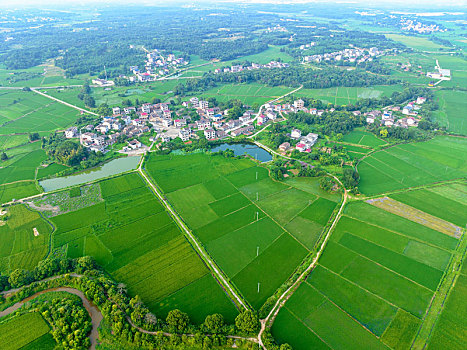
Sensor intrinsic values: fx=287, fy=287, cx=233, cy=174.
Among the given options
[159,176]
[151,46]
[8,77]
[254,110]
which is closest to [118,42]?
[151,46]

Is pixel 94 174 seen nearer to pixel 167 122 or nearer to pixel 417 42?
pixel 167 122

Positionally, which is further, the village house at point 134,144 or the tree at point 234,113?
the tree at point 234,113

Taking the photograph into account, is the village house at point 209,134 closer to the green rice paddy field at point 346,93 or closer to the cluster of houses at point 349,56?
the green rice paddy field at point 346,93

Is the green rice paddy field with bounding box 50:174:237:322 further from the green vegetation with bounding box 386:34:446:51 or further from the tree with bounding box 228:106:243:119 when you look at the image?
the green vegetation with bounding box 386:34:446:51

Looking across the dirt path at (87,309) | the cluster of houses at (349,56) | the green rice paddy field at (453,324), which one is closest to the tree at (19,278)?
the dirt path at (87,309)

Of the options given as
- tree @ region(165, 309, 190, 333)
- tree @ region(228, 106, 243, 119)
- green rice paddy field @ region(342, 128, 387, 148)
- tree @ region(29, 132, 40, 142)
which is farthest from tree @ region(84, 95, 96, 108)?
tree @ region(165, 309, 190, 333)

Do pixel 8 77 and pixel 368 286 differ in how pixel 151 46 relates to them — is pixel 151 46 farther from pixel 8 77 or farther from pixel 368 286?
pixel 368 286
